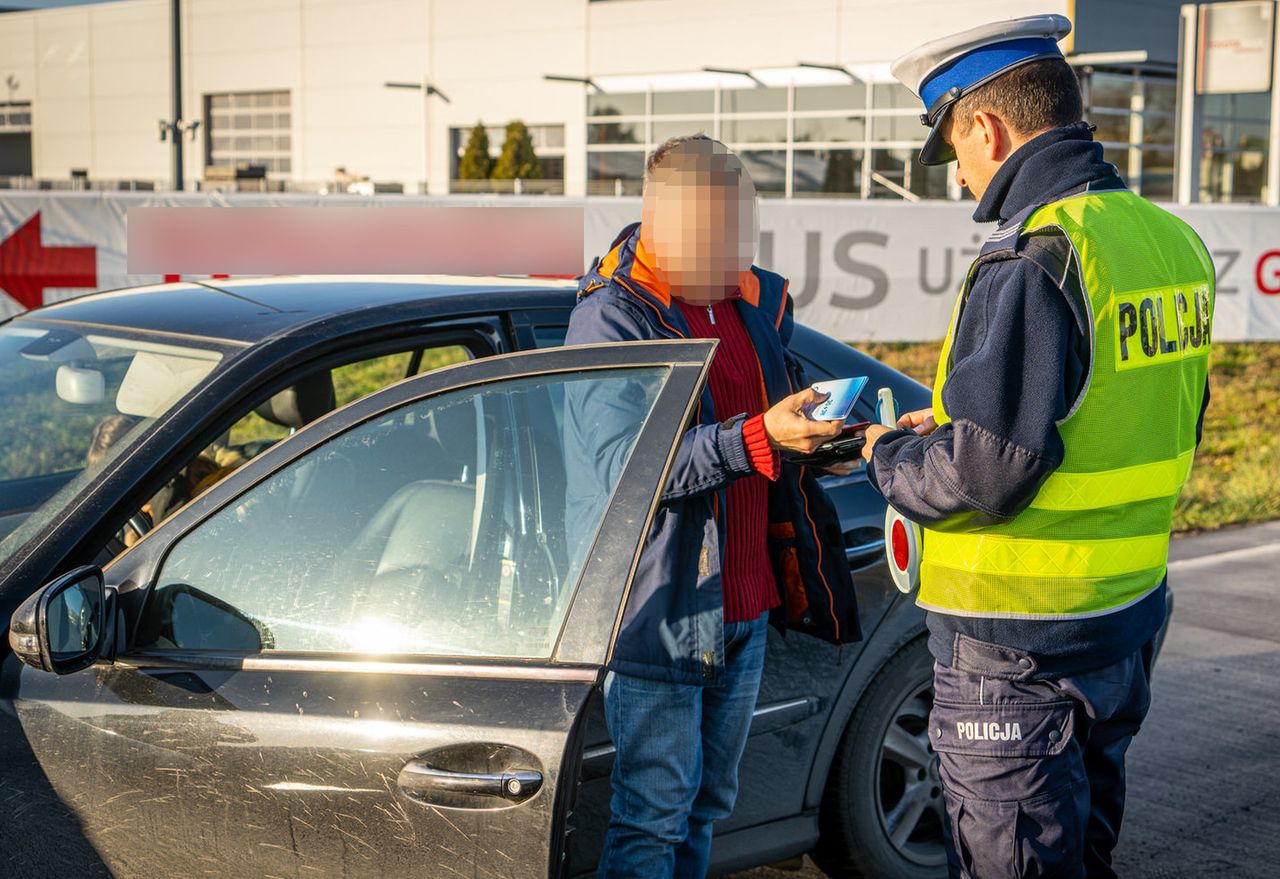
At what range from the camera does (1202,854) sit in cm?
383

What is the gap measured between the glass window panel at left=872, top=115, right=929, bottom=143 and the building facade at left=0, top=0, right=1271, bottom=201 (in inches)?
2.7

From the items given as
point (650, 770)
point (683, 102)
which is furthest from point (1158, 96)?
point (650, 770)

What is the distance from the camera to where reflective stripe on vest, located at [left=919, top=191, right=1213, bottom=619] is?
7.23 ft

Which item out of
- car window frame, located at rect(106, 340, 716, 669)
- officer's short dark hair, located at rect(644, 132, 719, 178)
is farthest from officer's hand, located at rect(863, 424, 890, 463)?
officer's short dark hair, located at rect(644, 132, 719, 178)

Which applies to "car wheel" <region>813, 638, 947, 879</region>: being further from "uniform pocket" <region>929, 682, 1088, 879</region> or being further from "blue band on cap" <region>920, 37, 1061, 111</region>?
"blue band on cap" <region>920, 37, 1061, 111</region>

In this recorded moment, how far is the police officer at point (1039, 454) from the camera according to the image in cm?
217

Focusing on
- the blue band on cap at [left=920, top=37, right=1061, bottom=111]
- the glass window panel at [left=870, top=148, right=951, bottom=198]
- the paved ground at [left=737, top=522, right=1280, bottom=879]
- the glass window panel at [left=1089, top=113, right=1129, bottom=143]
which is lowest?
the paved ground at [left=737, top=522, right=1280, bottom=879]

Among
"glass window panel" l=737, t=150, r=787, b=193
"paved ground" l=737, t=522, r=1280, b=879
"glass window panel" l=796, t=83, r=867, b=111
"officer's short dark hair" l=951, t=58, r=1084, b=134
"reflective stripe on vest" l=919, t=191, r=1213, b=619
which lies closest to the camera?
"reflective stripe on vest" l=919, t=191, r=1213, b=619

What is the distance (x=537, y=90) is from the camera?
4100cm

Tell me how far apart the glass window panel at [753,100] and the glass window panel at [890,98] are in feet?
8.42

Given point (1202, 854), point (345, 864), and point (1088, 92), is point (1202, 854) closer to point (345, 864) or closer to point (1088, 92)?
point (345, 864)

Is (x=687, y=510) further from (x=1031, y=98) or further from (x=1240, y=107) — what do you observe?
(x=1240, y=107)

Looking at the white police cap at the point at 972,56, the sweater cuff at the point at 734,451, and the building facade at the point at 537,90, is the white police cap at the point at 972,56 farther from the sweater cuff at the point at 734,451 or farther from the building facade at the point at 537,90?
the building facade at the point at 537,90

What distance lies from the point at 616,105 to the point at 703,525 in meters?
38.3
